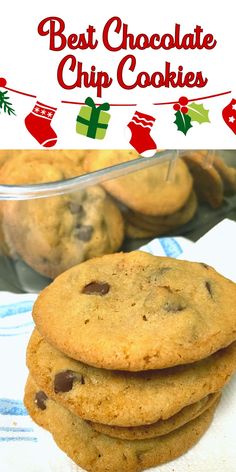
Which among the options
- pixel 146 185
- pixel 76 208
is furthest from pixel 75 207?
pixel 146 185

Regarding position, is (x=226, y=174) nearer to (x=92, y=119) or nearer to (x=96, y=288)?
(x=92, y=119)

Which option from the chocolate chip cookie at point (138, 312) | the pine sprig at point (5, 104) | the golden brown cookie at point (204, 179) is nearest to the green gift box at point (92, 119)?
the pine sprig at point (5, 104)

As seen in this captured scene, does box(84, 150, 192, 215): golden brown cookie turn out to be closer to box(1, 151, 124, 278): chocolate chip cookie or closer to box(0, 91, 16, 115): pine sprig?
box(1, 151, 124, 278): chocolate chip cookie

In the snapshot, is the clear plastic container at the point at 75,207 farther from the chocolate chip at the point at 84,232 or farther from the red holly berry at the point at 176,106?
the red holly berry at the point at 176,106

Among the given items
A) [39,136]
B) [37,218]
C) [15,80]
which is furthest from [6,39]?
[37,218]

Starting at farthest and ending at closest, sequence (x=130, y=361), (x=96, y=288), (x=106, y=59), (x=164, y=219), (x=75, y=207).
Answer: (x=164, y=219) → (x=75, y=207) → (x=106, y=59) → (x=96, y=288) → (x=130, y=361)

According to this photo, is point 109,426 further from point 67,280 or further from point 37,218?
point 37,218
